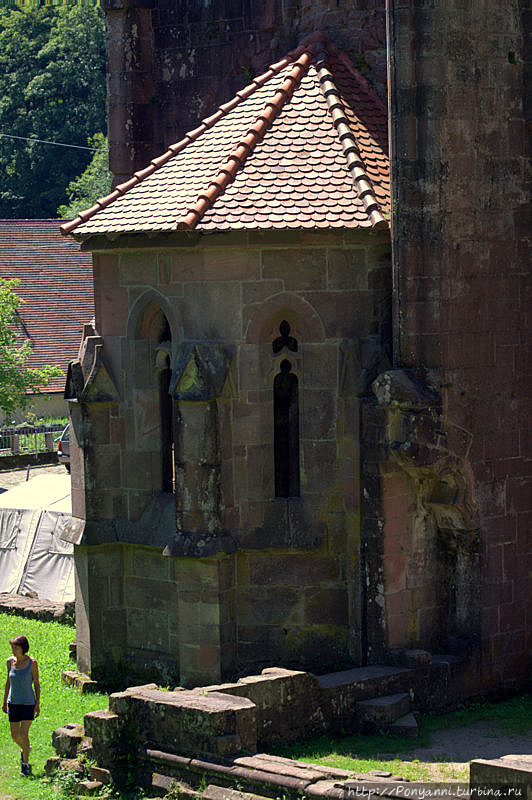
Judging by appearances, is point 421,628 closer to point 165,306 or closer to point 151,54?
point 165,306

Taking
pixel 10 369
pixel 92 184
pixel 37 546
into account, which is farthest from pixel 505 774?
pixel 92 184

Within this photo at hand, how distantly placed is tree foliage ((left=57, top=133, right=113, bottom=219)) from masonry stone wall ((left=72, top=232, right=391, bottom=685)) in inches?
1630

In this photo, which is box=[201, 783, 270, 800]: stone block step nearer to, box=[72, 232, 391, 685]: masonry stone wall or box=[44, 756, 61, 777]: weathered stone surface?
box=[44, 756, 61, 777]: weathered stone surface

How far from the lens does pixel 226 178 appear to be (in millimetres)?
18344

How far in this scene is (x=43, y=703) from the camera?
1845 centimetres

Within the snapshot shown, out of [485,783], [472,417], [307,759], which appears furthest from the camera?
[472,417]

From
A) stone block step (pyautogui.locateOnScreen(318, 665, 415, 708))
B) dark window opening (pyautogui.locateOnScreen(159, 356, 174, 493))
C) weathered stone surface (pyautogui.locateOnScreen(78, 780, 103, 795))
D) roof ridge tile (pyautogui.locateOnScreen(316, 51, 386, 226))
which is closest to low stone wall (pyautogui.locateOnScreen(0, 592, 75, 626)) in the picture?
dark window opening (pyautogui.locateOnScreen(159, 356, 174, 493))

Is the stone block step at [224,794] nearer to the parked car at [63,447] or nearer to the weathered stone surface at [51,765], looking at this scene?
the weathered stone surface at [51,765]

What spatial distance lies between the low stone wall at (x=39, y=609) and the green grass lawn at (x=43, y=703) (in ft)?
0.46

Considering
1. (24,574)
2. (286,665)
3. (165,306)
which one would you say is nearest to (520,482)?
(286,665)

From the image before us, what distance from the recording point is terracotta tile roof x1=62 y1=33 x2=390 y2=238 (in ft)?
58.7

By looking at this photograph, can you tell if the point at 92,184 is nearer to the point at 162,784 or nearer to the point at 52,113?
the point at 52,113

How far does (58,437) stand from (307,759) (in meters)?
29.9

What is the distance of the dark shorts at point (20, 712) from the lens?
52.9ft
